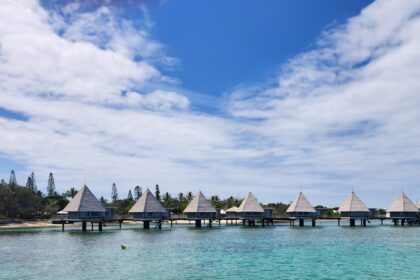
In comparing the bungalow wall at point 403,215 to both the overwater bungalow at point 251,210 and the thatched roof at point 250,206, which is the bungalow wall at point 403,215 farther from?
the thatched roof at point 250,206

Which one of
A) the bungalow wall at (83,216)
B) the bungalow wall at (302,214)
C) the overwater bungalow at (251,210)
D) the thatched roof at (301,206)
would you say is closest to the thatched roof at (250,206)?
the overwater bungalow at (251,210)

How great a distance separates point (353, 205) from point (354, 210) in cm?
99

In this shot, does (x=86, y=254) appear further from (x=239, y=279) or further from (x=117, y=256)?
(x=239, y=279)

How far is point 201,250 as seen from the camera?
121 feet

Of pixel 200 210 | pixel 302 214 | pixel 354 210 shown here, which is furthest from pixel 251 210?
pixel 354 210

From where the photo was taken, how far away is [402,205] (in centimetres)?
7562

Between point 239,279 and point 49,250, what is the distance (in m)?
20.7

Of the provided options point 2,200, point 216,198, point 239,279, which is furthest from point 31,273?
point 216,198

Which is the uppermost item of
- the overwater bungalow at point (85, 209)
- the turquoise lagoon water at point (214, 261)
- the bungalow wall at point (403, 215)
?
the overwater bungalow at point (85, 209)

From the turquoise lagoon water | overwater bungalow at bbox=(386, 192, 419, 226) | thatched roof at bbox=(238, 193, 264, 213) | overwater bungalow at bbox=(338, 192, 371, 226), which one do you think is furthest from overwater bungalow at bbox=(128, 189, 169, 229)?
overwater bungalow at bbox=(386, 192, 419, 226)

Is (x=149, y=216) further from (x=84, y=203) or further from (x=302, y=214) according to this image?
(x=302, y=214)

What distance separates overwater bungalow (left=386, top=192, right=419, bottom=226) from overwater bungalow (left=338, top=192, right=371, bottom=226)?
17.1 ft

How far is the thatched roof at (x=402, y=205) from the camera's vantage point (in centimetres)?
7519

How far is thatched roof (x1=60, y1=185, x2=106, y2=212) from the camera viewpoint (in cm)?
6159
